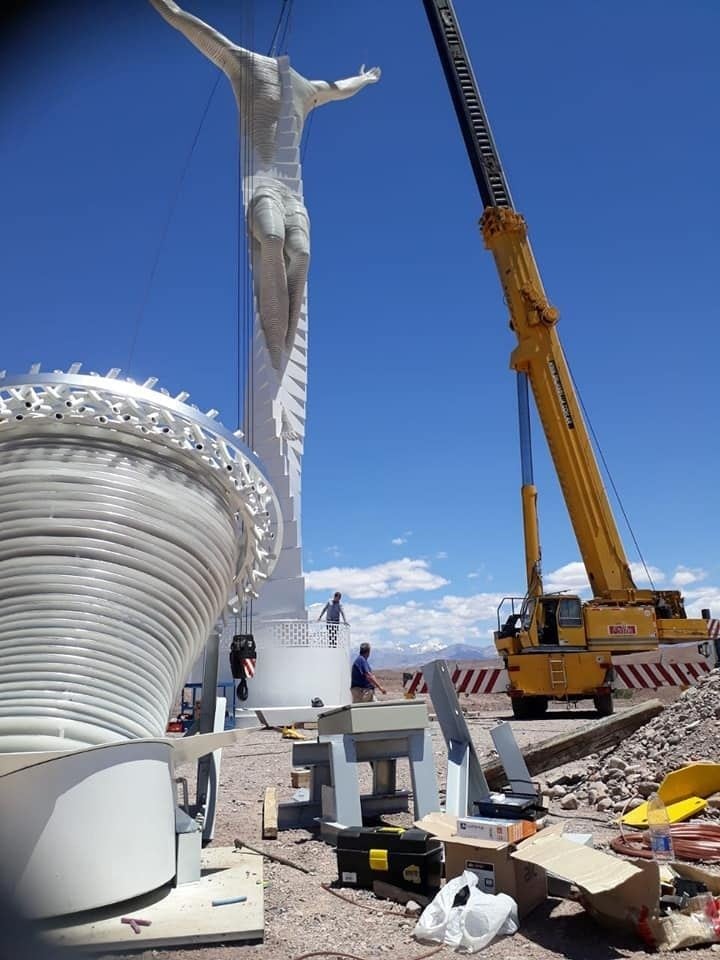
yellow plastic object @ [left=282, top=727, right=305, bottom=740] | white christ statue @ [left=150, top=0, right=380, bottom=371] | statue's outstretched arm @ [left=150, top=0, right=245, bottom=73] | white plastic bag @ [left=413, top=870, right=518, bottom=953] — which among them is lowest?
white plastic bag @ [left=413, top=870, right=518, bottom=953]

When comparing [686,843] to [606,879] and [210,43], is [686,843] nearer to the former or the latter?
[606,879]

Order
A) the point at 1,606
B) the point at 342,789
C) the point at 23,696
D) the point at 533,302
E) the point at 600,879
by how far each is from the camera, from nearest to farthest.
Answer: the point at 600,879, the point at 23,696, the point at 1,606, the point at 342,789, the point at 533,302

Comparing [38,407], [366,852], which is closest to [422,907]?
[366,852]

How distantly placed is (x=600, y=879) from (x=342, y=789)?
2409 millimetres

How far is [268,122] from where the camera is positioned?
20938 millimetres

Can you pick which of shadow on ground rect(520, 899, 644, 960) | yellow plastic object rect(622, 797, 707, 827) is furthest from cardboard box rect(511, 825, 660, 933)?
yellow plastic object rect(622, 797, 707, 827)

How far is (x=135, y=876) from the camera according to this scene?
12.8 feet

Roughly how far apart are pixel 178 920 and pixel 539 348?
43.1 ft

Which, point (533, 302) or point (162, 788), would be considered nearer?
point (162, 788)

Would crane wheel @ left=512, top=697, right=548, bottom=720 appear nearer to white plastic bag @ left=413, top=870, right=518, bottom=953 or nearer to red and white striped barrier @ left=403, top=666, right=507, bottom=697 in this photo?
red and white striped barrier @ left=403, top=666, right=507, bottom=697

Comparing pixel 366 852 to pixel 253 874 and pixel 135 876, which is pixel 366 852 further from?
pixel 135 876

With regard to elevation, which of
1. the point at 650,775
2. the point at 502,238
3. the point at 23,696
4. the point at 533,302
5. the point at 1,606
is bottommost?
the point at 650,775

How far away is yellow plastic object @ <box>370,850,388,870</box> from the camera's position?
4.53 m

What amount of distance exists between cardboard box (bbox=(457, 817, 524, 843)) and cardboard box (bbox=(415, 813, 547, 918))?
0.14ft
